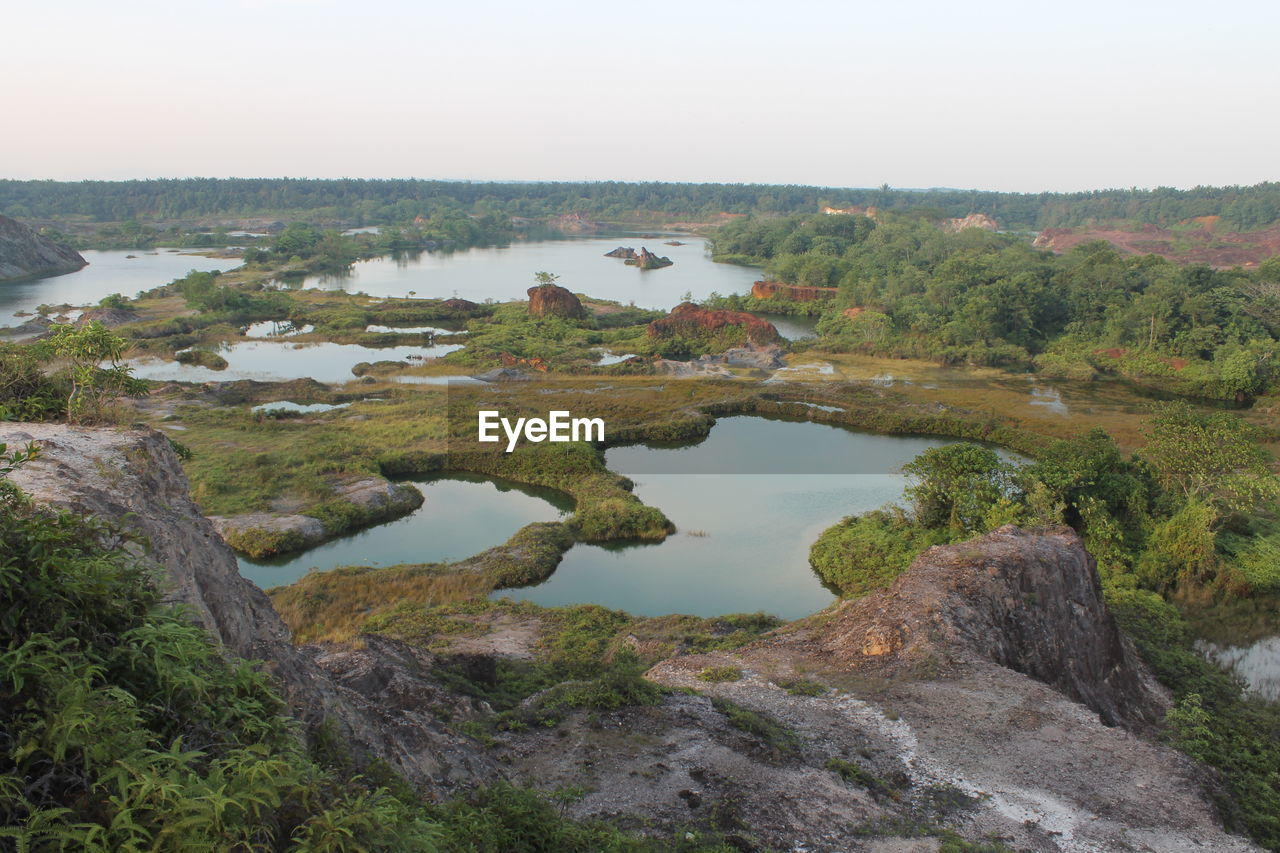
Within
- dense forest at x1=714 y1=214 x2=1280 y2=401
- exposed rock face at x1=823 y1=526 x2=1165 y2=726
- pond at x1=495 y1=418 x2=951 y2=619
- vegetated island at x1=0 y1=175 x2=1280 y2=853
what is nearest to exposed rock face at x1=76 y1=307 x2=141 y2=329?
vegetated island at x1=0 y1=175 x2=1280 y2=853

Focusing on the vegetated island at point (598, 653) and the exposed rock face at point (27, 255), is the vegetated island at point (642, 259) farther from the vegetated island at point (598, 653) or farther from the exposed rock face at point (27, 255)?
the vegetated island at point (598, 653)

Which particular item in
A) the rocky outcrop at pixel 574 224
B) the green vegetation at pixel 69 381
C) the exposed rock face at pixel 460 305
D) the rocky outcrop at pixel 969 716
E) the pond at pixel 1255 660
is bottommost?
the pond at pixel 1255 660

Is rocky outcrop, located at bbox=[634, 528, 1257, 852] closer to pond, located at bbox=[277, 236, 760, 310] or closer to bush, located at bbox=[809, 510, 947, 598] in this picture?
bush, located at bbox=[809, 510, 947, 598]

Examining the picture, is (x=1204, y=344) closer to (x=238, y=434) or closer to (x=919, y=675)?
(x=919, y=675)

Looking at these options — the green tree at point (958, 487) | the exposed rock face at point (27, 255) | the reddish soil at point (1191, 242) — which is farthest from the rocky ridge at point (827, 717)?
the reddish soil at point (1191, 242)

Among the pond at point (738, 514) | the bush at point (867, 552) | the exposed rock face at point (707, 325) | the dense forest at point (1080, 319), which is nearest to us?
the pond at point (738, 514)

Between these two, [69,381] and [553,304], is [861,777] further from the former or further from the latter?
[553,304]
